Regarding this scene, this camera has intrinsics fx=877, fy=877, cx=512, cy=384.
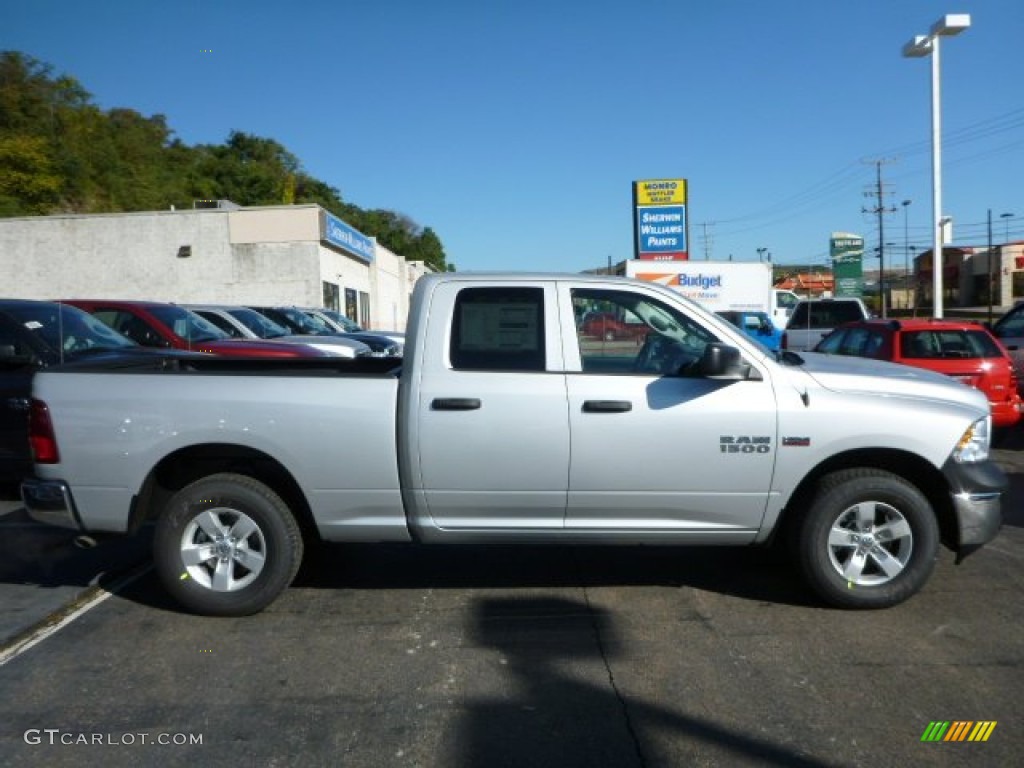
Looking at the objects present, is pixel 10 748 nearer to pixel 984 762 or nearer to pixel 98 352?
pixel 984 762

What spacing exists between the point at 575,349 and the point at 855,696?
2192 millimetres

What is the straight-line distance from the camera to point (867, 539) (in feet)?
15.8

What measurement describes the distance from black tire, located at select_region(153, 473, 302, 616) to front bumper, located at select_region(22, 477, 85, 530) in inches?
19.3

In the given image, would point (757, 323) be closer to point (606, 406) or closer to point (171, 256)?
point (171, 256)

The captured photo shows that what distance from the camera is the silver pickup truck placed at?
4.75 meters

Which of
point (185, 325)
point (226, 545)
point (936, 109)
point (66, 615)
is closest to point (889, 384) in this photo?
point (226, 545)

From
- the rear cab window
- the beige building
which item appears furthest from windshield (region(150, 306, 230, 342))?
the beige building

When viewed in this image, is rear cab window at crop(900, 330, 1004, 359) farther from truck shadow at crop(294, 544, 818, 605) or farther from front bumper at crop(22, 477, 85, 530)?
front bumper at crop(22, 477, 85, 530)

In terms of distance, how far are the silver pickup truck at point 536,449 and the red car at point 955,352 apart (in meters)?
5.21

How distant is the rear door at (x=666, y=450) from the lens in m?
4.74

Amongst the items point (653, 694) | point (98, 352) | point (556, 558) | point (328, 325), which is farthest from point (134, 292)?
point (653, 694)

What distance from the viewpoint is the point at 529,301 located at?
16.3 feet

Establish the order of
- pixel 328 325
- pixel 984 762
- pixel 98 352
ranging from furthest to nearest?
pixel 328 325, pixel 98 352, pixel 984 762

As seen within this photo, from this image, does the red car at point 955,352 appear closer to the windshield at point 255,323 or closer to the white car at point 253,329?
the white car at point 253,329
